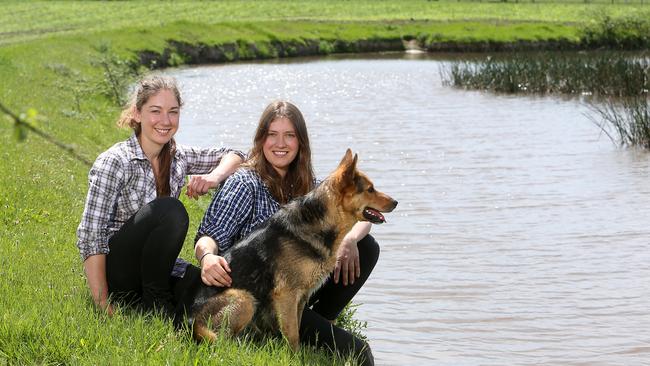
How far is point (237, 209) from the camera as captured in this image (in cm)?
652

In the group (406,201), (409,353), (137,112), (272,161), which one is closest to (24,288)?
(137,112)

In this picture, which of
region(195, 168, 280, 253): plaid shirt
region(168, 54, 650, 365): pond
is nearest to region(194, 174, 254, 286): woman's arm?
region(195, 168, 280, 253): plaid shirt

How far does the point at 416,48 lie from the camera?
67.9 metres

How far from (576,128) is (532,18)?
54.1 meters

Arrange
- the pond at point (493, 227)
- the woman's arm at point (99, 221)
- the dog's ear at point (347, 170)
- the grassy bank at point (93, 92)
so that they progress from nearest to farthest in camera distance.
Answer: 1. the grassy bank at point (93, 92)
2. the dog's ear at point (347, 170)
3. the woman's arm at point (99, 221)
4. the pond at point (493, 227)

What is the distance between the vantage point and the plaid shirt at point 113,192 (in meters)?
6.31

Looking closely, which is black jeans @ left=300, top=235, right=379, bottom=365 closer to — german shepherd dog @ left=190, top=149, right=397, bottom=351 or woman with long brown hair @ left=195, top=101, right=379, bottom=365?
woman with long brown hair @ left=195, top=101, right=379, bottom=365

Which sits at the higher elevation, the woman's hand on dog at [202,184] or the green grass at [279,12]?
the woman's hand on dog at [202,184]

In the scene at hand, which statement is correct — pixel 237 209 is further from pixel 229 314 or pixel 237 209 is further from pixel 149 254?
pixel 229 314

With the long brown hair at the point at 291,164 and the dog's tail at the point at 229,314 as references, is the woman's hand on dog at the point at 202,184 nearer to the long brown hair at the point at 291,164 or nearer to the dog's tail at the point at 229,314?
the long brown hair at the point at 291,164

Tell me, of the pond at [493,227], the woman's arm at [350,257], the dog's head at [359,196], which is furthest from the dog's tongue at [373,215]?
the pond at [493,227]

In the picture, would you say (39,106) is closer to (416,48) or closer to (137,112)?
(137,112)

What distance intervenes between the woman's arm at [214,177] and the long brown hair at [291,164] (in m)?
0.15

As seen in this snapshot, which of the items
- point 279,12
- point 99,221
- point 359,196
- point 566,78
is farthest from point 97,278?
point 279,12
